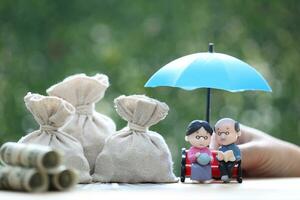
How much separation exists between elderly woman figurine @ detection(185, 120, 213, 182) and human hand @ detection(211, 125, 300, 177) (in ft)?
0.56

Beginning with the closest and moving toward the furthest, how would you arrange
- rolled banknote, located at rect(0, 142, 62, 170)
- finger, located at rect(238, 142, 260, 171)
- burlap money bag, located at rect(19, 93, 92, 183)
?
rolled banknote, located at rect(0, 142, 62, 170) → burlap money bag, located at rect(19, 93, 92, 183) → finger, located at rect(238, 142, 260, 171)

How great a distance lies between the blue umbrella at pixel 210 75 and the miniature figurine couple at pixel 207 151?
72 millimetres

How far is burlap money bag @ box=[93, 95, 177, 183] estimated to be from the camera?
179 cm

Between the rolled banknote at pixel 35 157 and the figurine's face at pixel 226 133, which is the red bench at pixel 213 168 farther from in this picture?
the rolled banknote at pixel 35 157

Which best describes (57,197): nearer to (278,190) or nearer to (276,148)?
(278,190)

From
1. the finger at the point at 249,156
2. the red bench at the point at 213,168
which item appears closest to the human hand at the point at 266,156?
the finger at the point at 249,156

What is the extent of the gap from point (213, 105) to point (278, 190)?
5.31ft

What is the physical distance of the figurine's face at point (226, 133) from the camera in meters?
1.81

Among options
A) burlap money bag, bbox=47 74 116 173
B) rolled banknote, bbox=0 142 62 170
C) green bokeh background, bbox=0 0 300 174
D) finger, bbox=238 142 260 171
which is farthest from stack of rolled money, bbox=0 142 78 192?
green bokeh background, bbox=0 0 300 174

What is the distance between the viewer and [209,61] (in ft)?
6.05

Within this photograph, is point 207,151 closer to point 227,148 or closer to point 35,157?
point 227,148

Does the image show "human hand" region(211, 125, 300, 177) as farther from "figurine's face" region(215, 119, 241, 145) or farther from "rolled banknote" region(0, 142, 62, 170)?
"rolled banknote" region(0, 142, 62, 170)

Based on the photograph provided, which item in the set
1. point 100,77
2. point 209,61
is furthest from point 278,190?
point 100,77

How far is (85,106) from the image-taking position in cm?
186
